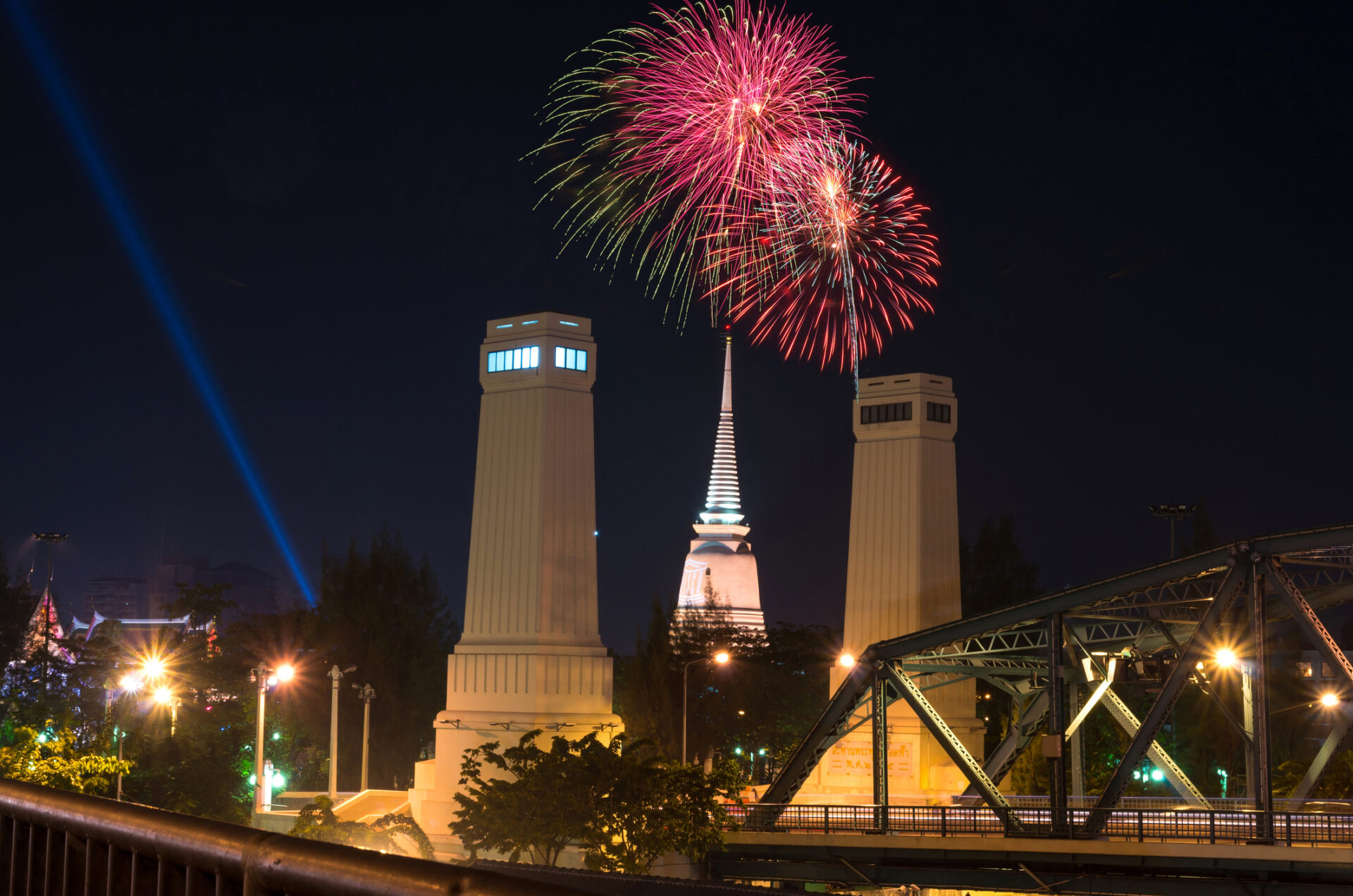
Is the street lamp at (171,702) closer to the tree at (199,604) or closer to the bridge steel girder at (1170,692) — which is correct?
the tree at (199,604)

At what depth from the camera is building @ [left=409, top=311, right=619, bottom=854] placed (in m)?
52.8

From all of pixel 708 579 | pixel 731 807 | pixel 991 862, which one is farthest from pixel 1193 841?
pixel 708 579

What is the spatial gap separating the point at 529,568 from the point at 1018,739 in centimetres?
1755

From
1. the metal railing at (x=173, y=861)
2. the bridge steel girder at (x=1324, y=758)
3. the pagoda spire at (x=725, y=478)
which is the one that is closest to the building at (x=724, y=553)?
the pagoda spire at (x=725, y=478)

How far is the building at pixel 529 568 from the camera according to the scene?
5275cm

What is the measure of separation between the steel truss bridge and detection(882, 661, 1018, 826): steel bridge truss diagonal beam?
63 mm

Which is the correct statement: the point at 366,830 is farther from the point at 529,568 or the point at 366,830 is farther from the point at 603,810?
the point at 529,568

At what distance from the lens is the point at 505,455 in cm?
5525

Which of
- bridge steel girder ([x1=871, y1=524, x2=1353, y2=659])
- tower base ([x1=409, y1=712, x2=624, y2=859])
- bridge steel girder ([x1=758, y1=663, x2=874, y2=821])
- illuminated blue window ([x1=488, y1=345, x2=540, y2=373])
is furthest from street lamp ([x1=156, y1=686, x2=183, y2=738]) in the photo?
bridge steel girder ([x1=871, y1=524, x2=1353, y2=659])

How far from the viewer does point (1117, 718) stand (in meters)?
48.8

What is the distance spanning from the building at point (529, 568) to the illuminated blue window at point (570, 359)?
4cm

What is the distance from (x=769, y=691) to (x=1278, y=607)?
31597mm

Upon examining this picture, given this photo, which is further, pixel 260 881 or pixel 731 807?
pixel 731 807

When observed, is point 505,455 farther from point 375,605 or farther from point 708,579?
point 708,579
